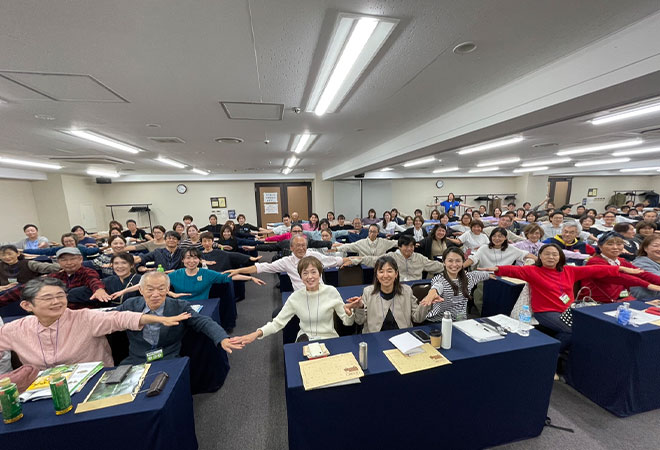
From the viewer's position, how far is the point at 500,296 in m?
3.28

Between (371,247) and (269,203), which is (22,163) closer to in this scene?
(269,203)

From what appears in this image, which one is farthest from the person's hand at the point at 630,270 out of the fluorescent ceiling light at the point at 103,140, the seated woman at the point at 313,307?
the fluorescent ceiling light at the point at 103,140

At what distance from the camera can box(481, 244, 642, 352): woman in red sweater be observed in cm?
264

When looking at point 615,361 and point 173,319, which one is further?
point 615,361

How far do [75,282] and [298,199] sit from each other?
9.27 metres

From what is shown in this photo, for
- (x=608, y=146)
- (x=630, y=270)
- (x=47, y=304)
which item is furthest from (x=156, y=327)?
(x=608, y=146)

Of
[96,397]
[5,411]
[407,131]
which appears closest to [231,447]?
[96,397]

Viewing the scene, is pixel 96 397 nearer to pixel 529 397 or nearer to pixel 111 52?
pixel 111 52

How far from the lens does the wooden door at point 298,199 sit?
38.5ft

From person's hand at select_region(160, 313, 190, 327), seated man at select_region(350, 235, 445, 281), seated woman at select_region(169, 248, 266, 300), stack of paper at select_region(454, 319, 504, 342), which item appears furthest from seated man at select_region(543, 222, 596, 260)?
person's hand at select_region(160, 313, 190, 327)

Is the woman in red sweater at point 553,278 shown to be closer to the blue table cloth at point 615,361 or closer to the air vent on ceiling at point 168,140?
the blue table cloth at point 615,361

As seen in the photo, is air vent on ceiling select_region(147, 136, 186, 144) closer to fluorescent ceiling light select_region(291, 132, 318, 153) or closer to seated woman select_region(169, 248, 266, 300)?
fluorescent ceiling light select_region(291, 132, 318, 153)

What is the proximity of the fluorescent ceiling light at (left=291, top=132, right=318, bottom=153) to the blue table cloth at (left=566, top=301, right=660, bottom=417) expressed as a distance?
432cm

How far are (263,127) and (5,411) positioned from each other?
143 inches
